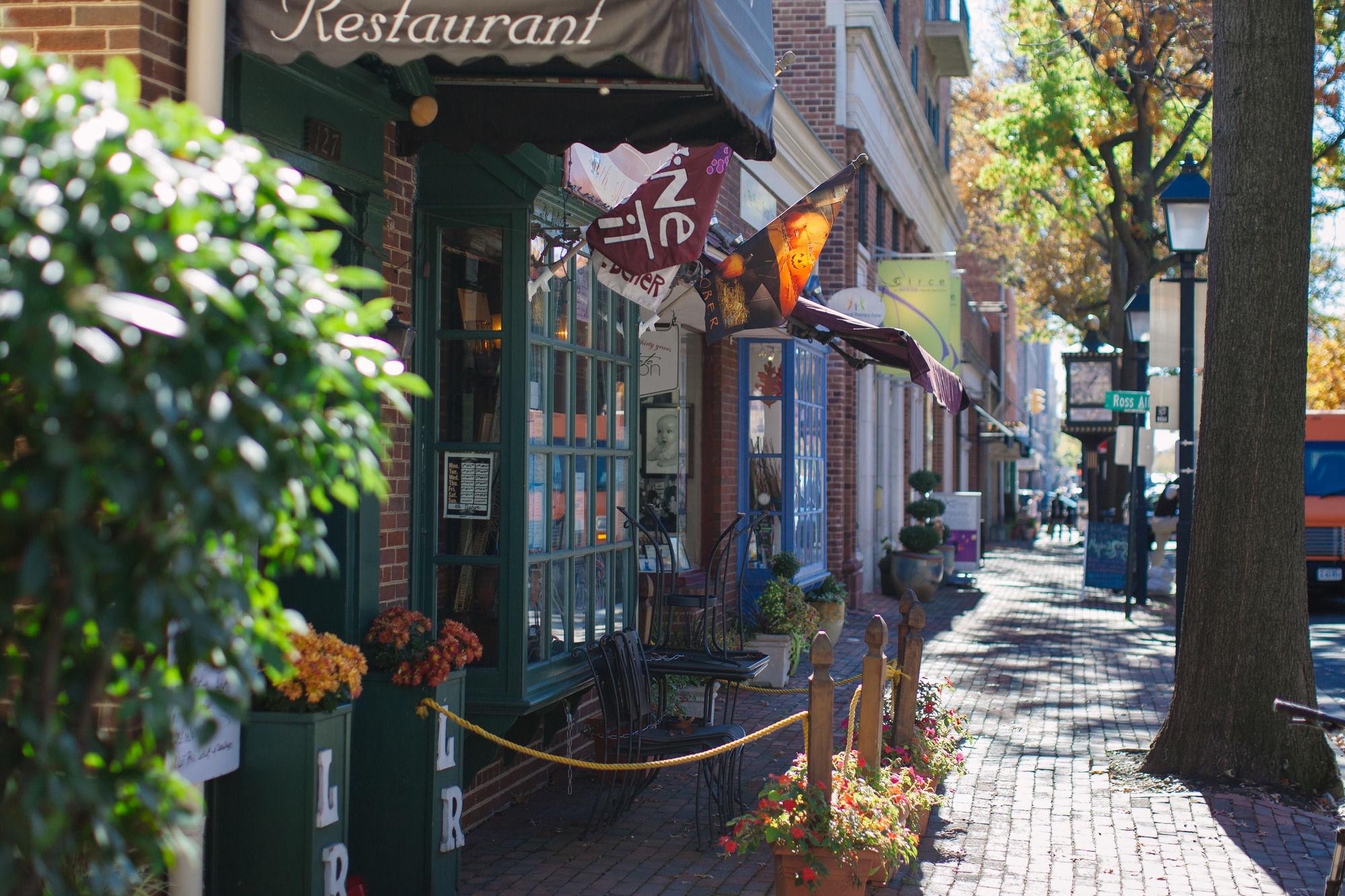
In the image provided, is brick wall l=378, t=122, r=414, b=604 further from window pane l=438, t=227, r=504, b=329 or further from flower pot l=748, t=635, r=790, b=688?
flower pot l=748, t=635, r=790, b=688

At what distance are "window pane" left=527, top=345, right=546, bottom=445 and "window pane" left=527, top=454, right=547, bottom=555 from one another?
0.34ft

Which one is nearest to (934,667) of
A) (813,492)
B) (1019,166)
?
(813,492)

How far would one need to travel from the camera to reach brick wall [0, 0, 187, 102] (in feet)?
14.0

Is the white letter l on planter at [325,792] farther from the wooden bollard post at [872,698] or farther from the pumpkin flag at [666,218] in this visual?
the pumpkin flag at [666,218]

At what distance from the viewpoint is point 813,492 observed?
14.8m

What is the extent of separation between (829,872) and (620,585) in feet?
8.94

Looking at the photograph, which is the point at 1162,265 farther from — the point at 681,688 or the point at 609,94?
the point at 609,94

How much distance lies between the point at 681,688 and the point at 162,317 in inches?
285

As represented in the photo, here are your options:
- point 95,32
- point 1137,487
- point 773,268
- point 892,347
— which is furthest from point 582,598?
point 1137,487

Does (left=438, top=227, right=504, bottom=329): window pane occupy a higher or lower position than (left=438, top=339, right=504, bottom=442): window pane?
higher

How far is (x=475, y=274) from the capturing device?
6566 millimetres

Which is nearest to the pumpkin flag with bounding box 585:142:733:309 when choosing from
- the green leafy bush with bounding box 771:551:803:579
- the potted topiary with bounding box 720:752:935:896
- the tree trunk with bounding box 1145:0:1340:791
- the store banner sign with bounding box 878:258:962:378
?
the potted topiary with bounding box 720:752:935:896

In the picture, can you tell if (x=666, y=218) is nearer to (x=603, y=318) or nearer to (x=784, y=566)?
(x=603, y=318)

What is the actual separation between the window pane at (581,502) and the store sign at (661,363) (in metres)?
4.18
